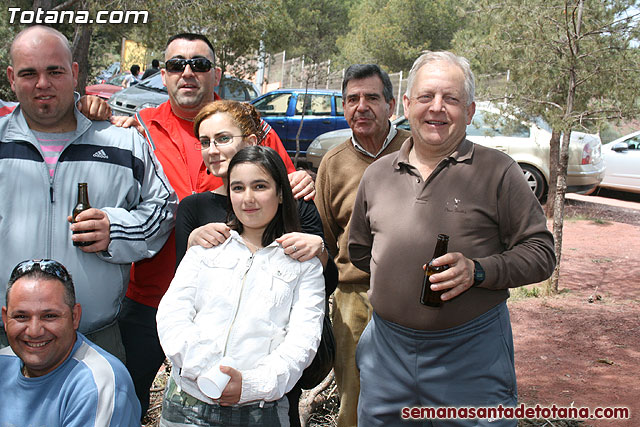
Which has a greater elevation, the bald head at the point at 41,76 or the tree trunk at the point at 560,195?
the bald head at the point at 41,76

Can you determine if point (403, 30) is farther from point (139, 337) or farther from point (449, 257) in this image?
point (449, 257)

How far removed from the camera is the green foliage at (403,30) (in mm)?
38031

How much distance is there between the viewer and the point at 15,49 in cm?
299

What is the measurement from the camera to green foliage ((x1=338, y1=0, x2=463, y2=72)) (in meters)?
38.0

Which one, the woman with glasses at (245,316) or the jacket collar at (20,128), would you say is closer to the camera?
the woman with glasses at (245,316)

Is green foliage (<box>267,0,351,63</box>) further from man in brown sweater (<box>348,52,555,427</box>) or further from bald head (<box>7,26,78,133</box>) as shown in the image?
man in brown sweater (<box>348,52,555,427</box>)

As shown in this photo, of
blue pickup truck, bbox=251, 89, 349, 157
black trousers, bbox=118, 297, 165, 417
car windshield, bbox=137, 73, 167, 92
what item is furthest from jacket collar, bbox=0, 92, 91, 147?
blue pickup truck, bbox=251, 89, 349, 157

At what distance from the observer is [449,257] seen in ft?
8.20

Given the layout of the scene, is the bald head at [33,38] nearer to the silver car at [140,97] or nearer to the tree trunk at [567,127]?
the tree trunk at [567,127]

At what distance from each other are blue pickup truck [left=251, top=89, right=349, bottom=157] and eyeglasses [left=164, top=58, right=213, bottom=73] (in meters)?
11.2

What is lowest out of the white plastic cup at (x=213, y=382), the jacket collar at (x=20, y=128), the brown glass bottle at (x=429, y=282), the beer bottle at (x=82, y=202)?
the white plastic cup at (x=213, y=382)

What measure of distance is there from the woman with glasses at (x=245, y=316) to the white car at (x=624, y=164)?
1426cm

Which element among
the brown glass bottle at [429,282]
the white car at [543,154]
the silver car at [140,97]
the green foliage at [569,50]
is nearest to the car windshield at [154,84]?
the silver car at [140,97]

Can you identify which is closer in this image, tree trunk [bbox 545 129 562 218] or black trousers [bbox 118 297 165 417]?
black trousers [bbox 118 297 165 417]
